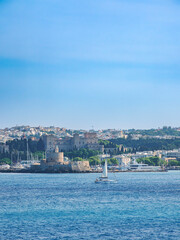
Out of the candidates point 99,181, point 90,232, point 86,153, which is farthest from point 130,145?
point 90,232

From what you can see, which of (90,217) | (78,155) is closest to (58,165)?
(78,155)

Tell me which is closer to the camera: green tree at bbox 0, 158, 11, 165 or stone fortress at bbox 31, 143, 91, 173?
stone fortress at bbox 31, 143, 91, 173

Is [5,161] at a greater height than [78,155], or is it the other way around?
[78,155]

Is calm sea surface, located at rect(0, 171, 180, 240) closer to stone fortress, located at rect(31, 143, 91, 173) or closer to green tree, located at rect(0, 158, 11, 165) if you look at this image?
stone fortress, located at rect(31, 143, 91, 173)

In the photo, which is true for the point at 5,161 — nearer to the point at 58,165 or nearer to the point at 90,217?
the point at 58,165

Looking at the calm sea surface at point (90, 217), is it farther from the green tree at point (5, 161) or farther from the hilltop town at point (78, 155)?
the green tree at point (5, 161)

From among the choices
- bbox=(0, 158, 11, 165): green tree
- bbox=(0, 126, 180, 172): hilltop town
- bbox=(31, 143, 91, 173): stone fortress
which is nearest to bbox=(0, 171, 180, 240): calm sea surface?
bbox=(31, 143, 91, 173): stone fortress

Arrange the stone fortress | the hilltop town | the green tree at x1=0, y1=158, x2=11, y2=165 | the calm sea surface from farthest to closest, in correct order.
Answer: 1. the green tree at x1=0, y1=158, x2=11, y2=165
2. the hilltop town
3. the stone fortress
4. the calm sea surface

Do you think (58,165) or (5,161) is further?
(5,161)

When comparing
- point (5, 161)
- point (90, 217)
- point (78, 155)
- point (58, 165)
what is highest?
point (78, 155)

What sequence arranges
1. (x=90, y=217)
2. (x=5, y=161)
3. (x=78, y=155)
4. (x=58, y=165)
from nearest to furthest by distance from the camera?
(x=90, y=217) → (x=58, y=165) → (x=5, y=161) → (x=78, y=155)

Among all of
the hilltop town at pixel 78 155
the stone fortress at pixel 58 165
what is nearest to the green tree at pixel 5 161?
the hilltop town at pixel 78 155

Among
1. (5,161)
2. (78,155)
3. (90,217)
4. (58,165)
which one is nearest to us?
(90,217)

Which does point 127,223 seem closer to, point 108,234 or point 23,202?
point 108,234
